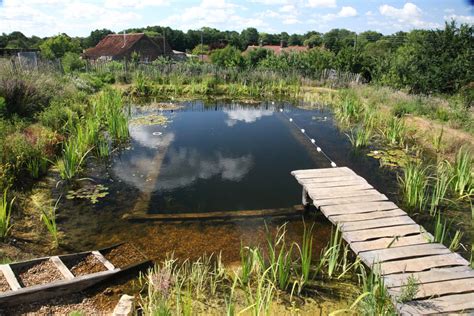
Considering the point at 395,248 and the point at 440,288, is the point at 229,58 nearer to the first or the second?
the point at 395,248

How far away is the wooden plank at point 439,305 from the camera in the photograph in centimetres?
288

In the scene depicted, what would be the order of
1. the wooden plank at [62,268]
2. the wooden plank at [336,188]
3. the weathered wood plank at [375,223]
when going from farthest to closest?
the wooden plank at [336,188]
the weathered wood plank at [375,223]
the wooden plank at [62,268]

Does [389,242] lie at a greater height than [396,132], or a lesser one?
lesser

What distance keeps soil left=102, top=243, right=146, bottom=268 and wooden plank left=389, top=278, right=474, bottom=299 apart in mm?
2747

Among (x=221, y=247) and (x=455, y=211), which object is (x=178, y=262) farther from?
(x=455, y=211)

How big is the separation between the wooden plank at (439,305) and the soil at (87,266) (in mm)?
2951

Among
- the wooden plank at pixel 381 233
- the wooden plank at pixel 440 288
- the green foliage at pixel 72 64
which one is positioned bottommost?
the wooden plank at pixel 440 288

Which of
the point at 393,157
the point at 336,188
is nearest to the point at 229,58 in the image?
the point at 393,157

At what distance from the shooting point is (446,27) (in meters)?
11.8

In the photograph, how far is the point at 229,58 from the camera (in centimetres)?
2002

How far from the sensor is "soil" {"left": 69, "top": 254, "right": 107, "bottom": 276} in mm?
3619

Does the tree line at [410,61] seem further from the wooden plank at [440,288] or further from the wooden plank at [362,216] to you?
the wooden plank at [440,288]

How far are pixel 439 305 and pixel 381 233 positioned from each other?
118 centimetres

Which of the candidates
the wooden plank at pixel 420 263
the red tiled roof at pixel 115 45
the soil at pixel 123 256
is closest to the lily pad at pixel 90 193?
the soil at pixel 123 256
